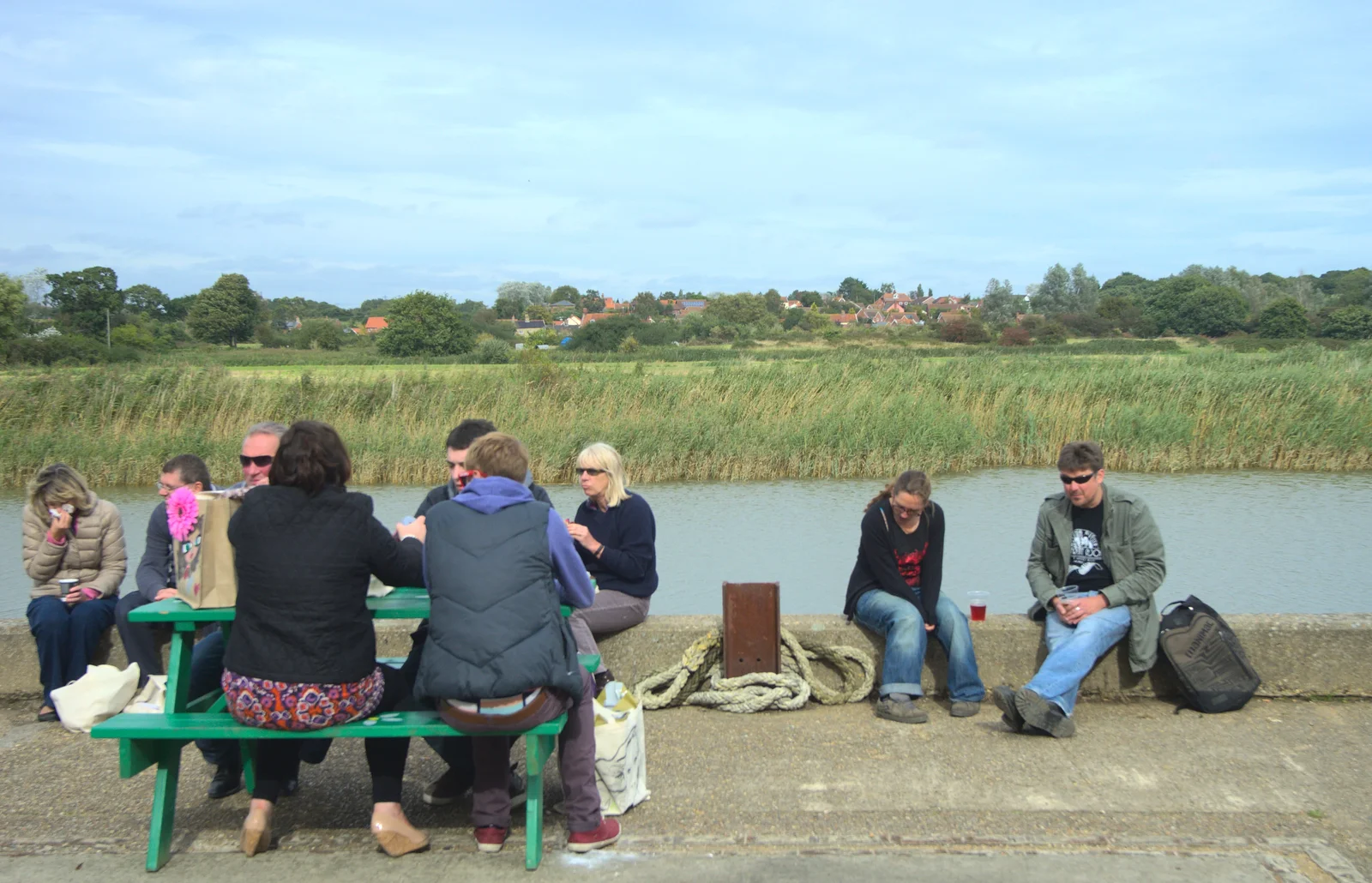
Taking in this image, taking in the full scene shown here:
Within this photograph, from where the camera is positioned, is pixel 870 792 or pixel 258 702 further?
pixel 870 792

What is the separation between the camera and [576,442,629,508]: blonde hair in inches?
187

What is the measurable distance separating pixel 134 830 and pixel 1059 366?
823 inches

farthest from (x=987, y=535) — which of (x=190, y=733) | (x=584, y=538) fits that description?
(x=190, y=733)

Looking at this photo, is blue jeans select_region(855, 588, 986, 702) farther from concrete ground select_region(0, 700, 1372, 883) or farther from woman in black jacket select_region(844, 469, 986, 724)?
concrete ground select_region(0, 700, 1372, 883)

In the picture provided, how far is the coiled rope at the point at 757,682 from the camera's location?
15.3 ft

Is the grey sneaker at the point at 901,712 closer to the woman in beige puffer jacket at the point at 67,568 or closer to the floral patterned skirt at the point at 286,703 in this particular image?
the floral patterned skirt at the point at 286,703

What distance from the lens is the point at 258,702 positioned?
3227 millimetres

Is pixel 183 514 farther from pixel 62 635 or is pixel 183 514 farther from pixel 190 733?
pixel 62 635

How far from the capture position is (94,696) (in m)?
4.26

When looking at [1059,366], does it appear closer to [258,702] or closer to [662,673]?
[662,673]

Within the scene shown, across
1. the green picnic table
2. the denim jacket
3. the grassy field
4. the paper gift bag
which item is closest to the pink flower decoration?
the paper gift bag

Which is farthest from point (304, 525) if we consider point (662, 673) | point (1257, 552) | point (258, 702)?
point (1257, 552)

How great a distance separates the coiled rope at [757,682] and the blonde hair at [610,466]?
2.31 ft

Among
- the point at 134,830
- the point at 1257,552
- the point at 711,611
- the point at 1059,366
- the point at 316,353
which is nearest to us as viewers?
the point at 134,830
